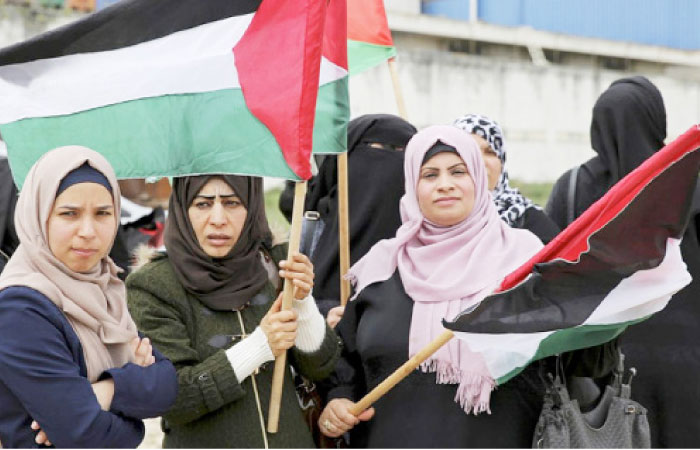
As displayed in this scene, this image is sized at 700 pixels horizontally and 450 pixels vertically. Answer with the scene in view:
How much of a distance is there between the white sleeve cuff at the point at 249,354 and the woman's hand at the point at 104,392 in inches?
18.4

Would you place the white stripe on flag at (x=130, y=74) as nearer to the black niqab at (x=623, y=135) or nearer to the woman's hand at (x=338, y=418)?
the woman's hand at (x=338, y=418)

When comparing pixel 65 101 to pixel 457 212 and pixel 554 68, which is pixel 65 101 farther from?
pixel 554 68

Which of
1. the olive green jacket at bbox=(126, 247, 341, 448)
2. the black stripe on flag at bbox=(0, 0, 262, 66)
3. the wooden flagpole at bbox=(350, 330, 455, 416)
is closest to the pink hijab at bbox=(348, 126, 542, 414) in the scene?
the wooden flagpole at bbox=(350, 330, 455, 416)

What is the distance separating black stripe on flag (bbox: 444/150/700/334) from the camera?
2.69 meters

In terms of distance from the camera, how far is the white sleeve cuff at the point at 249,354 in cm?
273

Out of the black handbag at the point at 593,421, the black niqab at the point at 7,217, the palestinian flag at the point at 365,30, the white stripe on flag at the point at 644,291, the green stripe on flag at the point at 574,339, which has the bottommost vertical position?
the black handbag at the point at 593,421

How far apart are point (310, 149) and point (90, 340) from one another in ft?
3.20

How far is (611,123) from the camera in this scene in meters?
4.01

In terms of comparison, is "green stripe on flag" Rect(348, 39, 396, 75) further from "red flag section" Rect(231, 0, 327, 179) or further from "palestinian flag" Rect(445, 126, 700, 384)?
"palestinian flag" Rect(445, 126, 700, 384)

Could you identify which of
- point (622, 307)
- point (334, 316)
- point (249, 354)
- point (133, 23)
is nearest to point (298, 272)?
point (249, 354)

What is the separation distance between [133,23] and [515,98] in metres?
11.1

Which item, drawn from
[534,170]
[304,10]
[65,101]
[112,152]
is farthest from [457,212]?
[534,170]

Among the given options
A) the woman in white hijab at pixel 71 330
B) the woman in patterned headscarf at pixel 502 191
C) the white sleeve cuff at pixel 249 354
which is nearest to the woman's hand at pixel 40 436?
the woman in white hijab at pixel 71 330

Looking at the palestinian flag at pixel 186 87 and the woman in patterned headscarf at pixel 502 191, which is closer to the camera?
the palestinian flag at pixel 186 87
